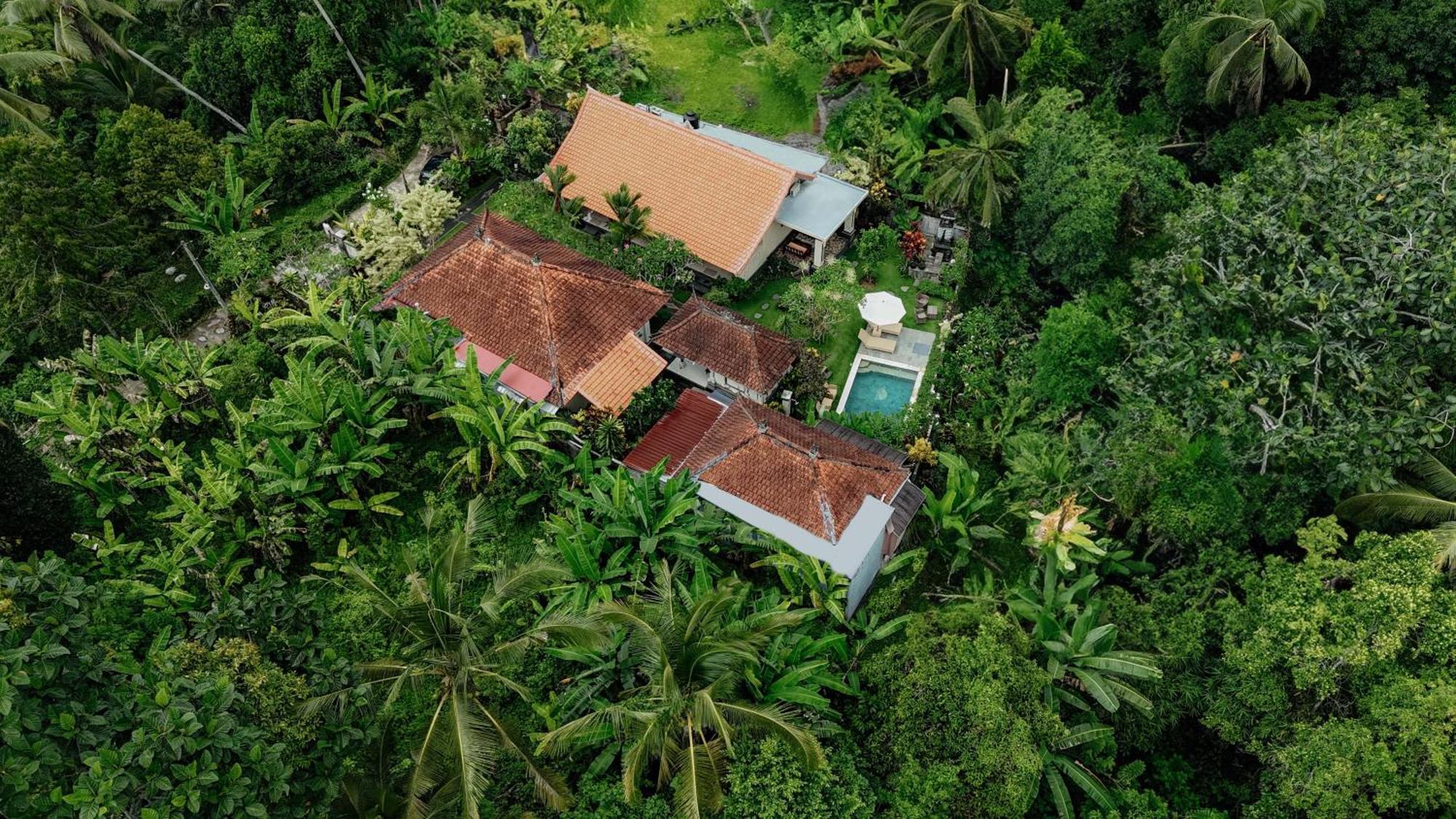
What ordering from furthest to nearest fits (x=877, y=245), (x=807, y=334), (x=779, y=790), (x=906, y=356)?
1. (x=877, y=245)
2. (x=807, y=334)
3. (x=906, y=356)
4. (x=779, y=790)

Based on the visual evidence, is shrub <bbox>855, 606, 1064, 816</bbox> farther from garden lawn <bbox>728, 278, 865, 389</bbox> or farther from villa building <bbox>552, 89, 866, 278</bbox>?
villa building <bbox>552, 89, 866, 278</bbox>

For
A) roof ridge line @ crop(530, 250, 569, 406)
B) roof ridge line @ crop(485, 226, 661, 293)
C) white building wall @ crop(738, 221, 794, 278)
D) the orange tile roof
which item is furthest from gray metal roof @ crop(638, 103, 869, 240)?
the orange tile roof

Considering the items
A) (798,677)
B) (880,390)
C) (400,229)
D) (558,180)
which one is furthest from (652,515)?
(400,229)

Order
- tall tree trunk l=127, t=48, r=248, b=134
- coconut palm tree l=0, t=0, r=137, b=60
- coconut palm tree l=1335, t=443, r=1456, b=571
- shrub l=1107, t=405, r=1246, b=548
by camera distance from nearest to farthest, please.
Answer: coconut palm tree l=1335, t=443, r=1456, b=571 → shrub l=1107, t=405, r=1246, b=548 → coconut palm tree l=0, t=0, r=137, b=60 → tall tree trunk l=127, t=48, r=248, b=134


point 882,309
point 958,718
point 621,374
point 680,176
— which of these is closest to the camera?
point 958,718

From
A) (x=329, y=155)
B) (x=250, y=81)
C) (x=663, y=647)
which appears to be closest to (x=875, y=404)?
(x=663, y=647)

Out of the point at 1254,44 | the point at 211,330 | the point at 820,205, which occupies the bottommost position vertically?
the point at 211,330

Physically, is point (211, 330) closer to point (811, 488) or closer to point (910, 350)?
point (811, 488)
